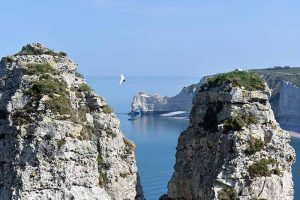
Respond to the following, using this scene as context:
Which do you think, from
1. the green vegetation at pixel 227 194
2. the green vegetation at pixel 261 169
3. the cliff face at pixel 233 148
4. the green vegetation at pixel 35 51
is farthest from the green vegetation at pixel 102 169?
the green vegetation at pixel 261 169

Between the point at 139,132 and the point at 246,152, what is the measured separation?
423 feet

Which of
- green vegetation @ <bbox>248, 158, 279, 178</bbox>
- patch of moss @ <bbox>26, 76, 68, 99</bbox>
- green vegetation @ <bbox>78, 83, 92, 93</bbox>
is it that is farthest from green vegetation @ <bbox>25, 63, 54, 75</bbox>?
green vegetation @ <bbox>248, 158, 279, 178</bbox>

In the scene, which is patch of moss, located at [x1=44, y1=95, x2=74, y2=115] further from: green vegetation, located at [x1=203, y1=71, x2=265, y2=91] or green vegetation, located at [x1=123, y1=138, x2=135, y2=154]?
green vegetation, located at [x1=203, y1=71, x2=265, y2=91]

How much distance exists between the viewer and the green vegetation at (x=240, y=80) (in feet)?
115

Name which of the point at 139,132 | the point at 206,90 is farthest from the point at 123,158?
the point at 139,132

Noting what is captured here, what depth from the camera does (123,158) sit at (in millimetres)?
36656

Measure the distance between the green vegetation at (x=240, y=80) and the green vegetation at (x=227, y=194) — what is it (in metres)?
6.94

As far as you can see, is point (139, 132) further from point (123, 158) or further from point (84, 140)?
point (84, 140)

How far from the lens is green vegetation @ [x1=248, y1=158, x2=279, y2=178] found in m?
31.1

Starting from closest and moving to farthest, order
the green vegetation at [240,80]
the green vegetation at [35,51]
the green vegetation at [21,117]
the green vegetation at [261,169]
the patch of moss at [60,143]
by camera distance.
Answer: the patch of moss at [60,143] < the green vegetation at [21,117] < the green vegetation at [261,169] < the green vegetation at [35,51] < the green vegetation at [240,80]

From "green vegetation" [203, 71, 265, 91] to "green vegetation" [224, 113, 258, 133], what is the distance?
2.28m

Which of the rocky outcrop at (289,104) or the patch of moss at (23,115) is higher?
the patch of moss at (23,115)

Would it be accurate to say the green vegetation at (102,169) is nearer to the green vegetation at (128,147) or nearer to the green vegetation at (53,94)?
the green vegetation at (128,147)

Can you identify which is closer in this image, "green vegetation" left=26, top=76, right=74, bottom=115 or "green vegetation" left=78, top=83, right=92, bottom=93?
"green vegetation" left=26, top=76, right=74, bottom=115
